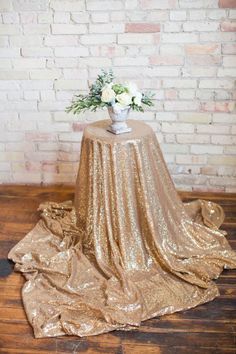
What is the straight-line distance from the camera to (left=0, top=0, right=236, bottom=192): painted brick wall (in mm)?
2605

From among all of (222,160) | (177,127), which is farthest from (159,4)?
(222,160)

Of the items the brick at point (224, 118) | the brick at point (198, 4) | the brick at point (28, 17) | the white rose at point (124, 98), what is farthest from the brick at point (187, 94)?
the brick at point (28, 17)

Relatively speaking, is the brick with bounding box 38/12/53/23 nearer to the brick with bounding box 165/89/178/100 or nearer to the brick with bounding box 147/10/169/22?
the brick with bounding box 147/10/169/22

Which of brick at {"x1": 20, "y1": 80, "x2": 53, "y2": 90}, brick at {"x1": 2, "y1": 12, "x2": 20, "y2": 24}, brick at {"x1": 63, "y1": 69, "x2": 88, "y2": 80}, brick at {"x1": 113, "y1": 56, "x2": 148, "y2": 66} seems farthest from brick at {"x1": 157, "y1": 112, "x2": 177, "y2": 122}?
brick at {"x1": 2, "y1": 12, "x2": 20, "y2": 24}

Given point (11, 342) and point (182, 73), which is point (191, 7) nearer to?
point (182, 73)

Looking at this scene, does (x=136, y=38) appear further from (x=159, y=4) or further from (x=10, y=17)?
(x=10, y=17)

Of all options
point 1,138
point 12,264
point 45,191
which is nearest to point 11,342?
point 12,264

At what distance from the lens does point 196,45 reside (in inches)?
104

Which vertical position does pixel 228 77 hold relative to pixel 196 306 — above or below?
above

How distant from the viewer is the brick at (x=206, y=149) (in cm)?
288

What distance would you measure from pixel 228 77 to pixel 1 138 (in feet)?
5.75

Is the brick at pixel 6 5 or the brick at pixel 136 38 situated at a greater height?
the brick at pixel 6 5

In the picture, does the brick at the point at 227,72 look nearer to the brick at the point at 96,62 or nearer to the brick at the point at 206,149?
the brick at the point at 206,149

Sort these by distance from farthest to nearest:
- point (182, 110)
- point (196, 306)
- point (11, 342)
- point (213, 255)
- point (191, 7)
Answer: point (182, 110), point (191, 7), point (213, 255), point (196, 306), point (11, 342)
